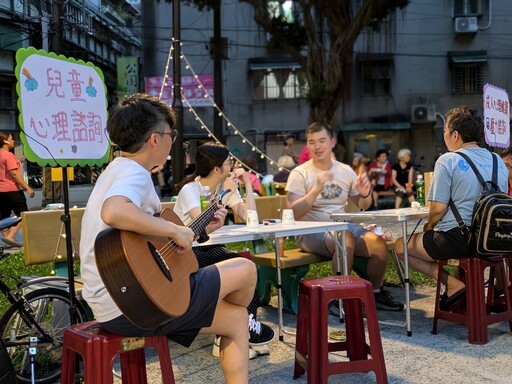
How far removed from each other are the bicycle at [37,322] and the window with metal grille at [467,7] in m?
21.6

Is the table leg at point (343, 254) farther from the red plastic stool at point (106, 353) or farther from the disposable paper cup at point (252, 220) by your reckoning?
the red plastic stool at point (106, 353)

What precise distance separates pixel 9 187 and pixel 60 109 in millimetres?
4608

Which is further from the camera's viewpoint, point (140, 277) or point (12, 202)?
point (12, 202)

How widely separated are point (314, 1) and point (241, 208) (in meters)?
12.3

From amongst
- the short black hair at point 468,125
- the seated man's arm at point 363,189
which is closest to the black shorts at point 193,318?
the short black hair at point 468,125

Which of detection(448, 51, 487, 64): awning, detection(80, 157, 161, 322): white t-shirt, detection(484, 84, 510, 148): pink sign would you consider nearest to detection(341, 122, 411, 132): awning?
detection(448, 51, 487, 64): awning

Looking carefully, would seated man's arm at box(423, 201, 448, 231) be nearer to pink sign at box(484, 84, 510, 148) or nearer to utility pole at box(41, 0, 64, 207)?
pink sign at box(484, 84, 510, 148)

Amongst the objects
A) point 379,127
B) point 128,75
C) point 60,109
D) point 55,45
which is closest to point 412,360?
point 60,109

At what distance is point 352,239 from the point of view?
15.1 feet

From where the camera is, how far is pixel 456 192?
12.8ft

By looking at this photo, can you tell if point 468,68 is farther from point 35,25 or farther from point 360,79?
point 35,25

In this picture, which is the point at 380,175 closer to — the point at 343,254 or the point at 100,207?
the point at 343,254

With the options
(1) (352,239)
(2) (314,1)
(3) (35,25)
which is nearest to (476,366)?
(1) (352,239)

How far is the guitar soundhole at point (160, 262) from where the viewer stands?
2.18 metres
